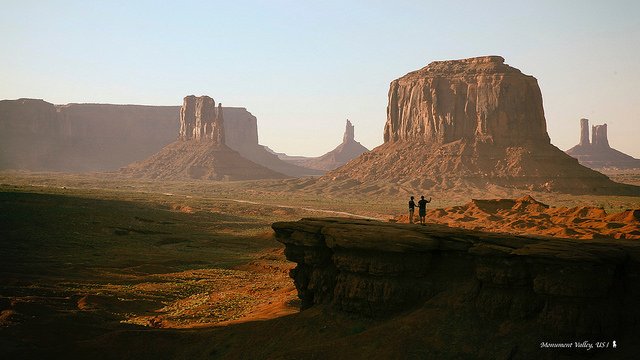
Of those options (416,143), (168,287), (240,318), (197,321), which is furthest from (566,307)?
(416,143)

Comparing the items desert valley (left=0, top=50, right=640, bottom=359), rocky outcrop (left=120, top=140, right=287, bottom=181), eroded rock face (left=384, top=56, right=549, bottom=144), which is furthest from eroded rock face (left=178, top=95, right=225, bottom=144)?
desert valley (left=0, top=50, right=640, bottom=359)

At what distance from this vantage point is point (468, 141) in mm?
113500

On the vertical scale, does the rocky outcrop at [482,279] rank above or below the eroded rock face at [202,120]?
below

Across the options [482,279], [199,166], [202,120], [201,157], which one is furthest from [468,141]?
[482,279]

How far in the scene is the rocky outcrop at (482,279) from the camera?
13.5 m

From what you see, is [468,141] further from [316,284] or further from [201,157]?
[316,284]

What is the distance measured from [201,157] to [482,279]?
163648 mm

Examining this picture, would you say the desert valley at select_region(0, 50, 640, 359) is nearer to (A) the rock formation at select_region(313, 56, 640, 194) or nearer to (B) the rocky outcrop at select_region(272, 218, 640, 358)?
(B) the rocky outcrop at select_region(272, 218, 640, 358)

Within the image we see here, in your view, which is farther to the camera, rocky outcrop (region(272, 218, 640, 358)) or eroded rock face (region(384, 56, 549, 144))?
eroded rock face (region(384, 56, 549, 144))

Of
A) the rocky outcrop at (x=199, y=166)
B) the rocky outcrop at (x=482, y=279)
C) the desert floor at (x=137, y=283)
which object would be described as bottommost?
the desert floor at (x=137, y=283)

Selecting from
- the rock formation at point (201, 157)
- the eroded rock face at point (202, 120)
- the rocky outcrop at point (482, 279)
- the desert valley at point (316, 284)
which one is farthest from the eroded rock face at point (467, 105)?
the rocky outcrop at point (482, 279)

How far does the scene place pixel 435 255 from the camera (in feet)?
54.3

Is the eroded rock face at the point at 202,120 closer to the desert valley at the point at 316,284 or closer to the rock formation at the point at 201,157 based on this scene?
the rock formation at the point at 201,157

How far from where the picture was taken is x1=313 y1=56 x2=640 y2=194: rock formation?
330 ft
